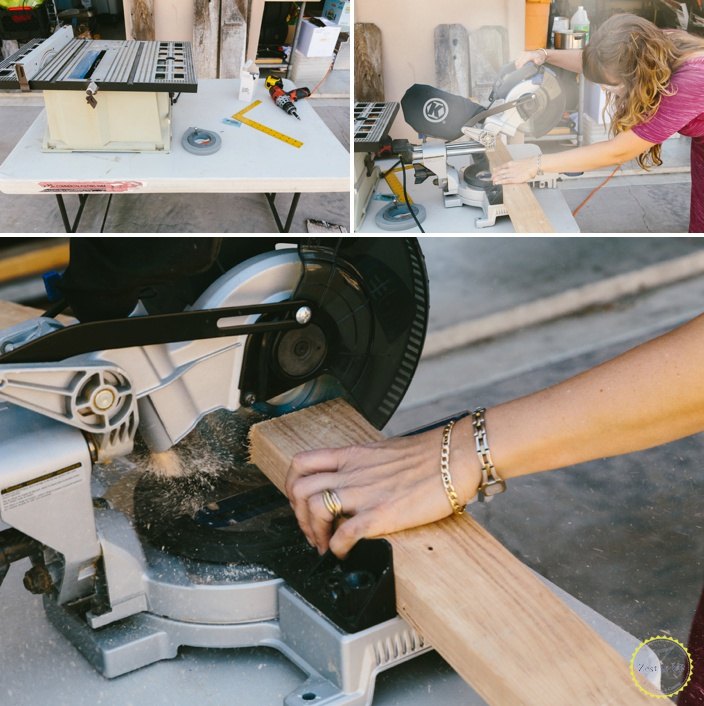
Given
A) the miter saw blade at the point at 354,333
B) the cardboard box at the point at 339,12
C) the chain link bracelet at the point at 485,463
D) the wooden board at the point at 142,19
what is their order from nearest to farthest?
1. the chain link bracelet at the point at 485,463
2. the miter saw blade at the point at 354,333
3. the cardboard box at the point at 339,12
4. the wooden board at the point at 142,19

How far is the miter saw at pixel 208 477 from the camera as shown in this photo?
2.76ft

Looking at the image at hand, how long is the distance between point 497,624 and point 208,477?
0.46 meters

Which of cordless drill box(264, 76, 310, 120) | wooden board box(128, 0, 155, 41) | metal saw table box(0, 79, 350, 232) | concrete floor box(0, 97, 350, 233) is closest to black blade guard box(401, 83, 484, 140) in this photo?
metal saw table box(0, 79, 350, 232)

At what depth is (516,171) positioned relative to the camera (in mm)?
1773

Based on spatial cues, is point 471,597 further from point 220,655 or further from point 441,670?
point 220,655

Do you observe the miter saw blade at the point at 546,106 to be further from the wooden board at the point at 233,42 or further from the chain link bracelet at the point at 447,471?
the wooden board at the point at 233,42

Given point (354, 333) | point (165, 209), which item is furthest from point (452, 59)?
point (165, 209)

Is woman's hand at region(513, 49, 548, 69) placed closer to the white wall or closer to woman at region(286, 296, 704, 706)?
the white wall

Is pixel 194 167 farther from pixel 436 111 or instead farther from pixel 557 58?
pixel 557 58

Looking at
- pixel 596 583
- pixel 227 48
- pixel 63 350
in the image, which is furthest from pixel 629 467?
pixel 227 48

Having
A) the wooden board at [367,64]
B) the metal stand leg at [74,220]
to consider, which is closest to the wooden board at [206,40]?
the metal stand leg at [74,220]

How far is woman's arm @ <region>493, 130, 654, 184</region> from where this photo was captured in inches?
64.4

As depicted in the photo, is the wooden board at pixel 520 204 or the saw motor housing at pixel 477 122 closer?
the saw motor housing at pixel 477 122

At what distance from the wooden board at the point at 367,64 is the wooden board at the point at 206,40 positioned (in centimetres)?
183
